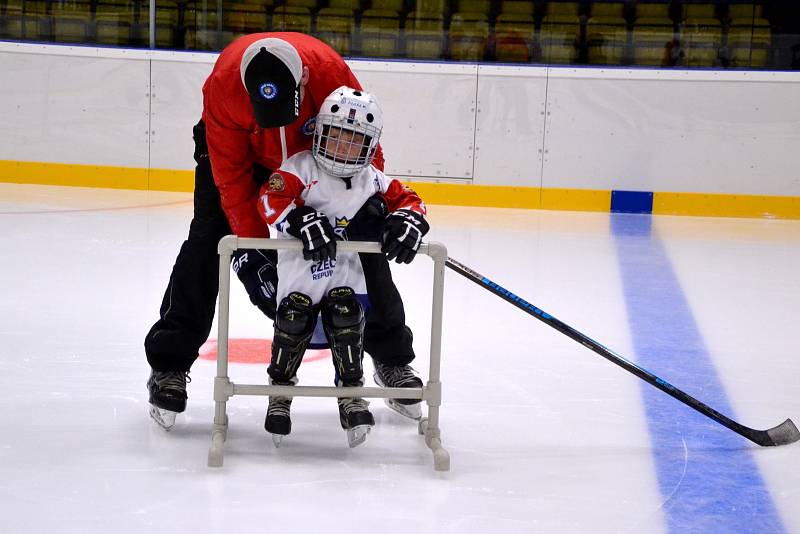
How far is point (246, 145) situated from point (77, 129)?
600 centimetres

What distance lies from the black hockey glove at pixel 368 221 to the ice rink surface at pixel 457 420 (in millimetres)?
491

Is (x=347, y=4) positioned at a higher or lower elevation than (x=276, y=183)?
higher

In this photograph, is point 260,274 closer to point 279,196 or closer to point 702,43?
point 279,196

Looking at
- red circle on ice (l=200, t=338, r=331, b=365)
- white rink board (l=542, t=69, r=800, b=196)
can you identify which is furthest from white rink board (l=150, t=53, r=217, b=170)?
red circle on ice (l=200, t=338, r=331, b=365)

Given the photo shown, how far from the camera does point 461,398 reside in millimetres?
2836

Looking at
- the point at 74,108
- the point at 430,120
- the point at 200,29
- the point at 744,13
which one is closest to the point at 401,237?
the point at 430,120

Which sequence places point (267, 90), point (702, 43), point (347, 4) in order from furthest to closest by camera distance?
1. point (347, 4)
2. point (702, 43)
3. point (267, 90)

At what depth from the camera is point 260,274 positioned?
2.53m

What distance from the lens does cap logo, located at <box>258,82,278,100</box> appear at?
2.16m

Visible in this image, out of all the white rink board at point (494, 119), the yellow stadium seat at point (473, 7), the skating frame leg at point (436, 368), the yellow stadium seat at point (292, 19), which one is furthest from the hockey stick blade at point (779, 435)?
the yellow stadium seat at point (292, 19)

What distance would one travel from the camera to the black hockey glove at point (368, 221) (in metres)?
2.40

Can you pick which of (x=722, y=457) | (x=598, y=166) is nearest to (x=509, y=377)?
(x=722, y=457)

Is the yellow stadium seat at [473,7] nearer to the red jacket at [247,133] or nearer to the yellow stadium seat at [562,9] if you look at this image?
the yellow stadium seat at [562,9]

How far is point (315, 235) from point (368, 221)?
0.33 meters
